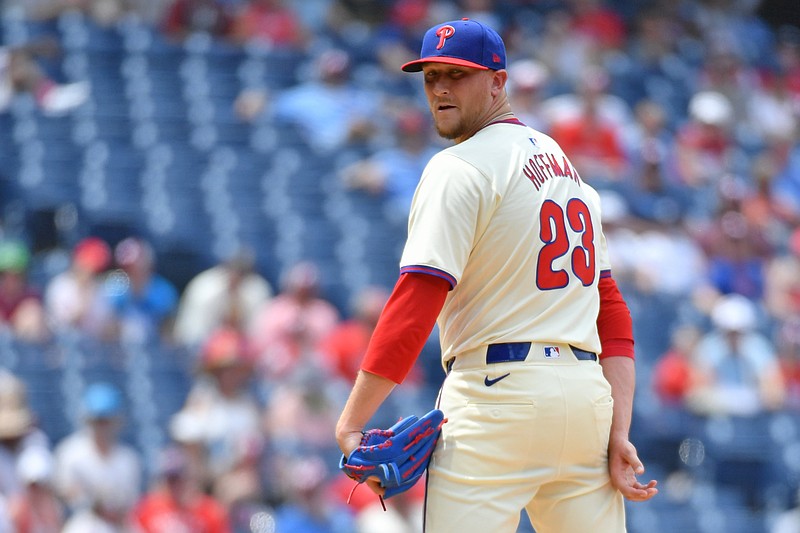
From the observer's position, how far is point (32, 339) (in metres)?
7.38

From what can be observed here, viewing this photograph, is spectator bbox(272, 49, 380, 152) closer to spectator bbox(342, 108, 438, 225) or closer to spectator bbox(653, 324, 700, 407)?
spectator bbox(342, 108, 438, 225)

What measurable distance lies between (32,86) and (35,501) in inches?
173

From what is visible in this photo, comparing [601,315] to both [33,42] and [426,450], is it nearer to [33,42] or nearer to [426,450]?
[426,450]

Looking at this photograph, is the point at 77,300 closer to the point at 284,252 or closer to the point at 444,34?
the point at 284,252

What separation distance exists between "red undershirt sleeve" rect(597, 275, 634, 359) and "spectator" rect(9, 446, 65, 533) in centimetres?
357

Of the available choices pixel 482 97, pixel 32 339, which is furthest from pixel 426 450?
pixel 32 339

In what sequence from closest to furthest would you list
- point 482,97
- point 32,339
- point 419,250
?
point 419,250, point 482,97, point 32,339

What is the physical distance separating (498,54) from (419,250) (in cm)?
55

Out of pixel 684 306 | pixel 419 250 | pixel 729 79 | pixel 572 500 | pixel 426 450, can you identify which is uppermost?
pixel 419 250

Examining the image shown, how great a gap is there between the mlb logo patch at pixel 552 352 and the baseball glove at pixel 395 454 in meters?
0.29

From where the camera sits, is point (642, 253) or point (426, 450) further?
point (642, 253)

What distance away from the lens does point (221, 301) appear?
8.02 meters

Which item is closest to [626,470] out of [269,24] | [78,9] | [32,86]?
[32,86]

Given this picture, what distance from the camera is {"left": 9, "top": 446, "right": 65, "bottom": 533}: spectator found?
6.00 meters
